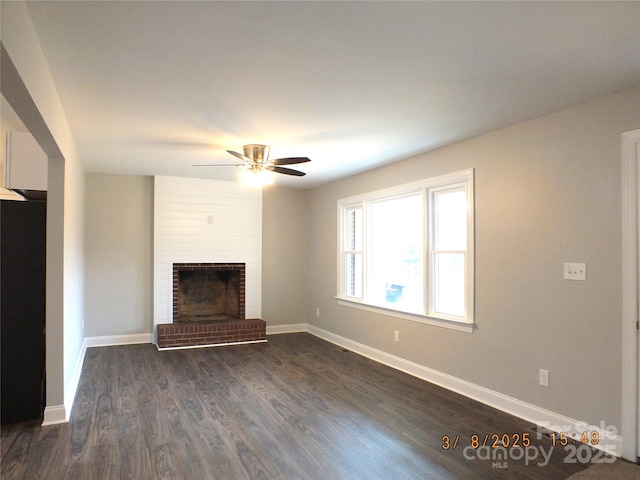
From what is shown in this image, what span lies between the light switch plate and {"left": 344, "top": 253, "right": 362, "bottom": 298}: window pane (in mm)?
2966

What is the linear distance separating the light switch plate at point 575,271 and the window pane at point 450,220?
40.3 inches

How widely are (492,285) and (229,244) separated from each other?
163 inches

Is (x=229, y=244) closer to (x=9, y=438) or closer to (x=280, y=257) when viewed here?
(x=280, y=257)

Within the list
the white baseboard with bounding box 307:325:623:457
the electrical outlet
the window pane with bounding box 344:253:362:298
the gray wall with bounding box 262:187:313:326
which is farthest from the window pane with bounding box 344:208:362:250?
the electrical outlet

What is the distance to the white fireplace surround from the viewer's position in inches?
236

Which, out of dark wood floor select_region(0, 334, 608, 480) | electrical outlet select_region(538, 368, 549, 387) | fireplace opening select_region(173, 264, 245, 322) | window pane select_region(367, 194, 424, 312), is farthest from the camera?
fireplace opening select_region(173, 264, 245, 322)

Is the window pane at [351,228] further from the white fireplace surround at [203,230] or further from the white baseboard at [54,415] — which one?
the white baseboard at [54,415]

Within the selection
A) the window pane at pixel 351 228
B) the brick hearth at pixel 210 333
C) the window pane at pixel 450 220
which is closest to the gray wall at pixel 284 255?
the brick hearth at pixel 210 333

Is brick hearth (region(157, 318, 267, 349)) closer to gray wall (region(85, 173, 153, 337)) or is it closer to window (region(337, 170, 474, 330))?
gray wall (region(85, 173, 153, 337))

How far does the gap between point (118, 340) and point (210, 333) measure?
1.32m

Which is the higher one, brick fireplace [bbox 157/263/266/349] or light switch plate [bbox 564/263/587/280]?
light switch plate [bbox 564/263/587/280]

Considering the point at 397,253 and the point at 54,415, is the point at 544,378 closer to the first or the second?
the point at 397,253

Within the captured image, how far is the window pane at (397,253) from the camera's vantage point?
4652 mm

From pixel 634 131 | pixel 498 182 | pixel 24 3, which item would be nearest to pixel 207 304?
pixel 498 182
